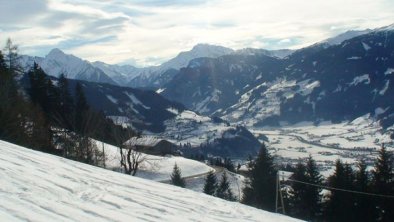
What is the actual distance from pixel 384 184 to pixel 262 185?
1379cm

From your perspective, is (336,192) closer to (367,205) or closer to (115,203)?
(367,205)

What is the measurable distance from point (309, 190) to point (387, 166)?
28.2 ft

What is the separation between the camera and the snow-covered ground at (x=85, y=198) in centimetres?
837

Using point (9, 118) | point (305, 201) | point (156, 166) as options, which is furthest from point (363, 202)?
point (156, 166)

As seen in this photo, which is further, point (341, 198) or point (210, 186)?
point (210, 186)

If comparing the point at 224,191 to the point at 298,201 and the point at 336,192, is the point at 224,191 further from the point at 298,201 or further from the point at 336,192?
the point at 336,192

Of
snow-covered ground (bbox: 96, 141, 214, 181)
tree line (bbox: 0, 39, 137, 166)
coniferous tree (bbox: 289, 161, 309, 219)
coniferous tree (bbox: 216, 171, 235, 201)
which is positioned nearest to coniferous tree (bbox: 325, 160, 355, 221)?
coniferous tree (bbox: 289, 161, 309, 219)

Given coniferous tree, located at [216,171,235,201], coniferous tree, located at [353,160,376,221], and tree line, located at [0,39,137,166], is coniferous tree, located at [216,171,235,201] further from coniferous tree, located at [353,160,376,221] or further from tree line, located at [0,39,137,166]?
coniferous tree, located at [353,160,376,221]

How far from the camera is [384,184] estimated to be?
3772 centimetres

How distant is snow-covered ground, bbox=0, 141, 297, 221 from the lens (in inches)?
329

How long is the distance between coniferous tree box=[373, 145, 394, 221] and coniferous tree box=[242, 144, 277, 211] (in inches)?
447

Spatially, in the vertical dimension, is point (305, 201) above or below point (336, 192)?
below

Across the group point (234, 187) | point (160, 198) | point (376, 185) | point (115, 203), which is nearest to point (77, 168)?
point (160, 198)

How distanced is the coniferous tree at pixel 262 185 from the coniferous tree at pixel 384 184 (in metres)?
11.4
